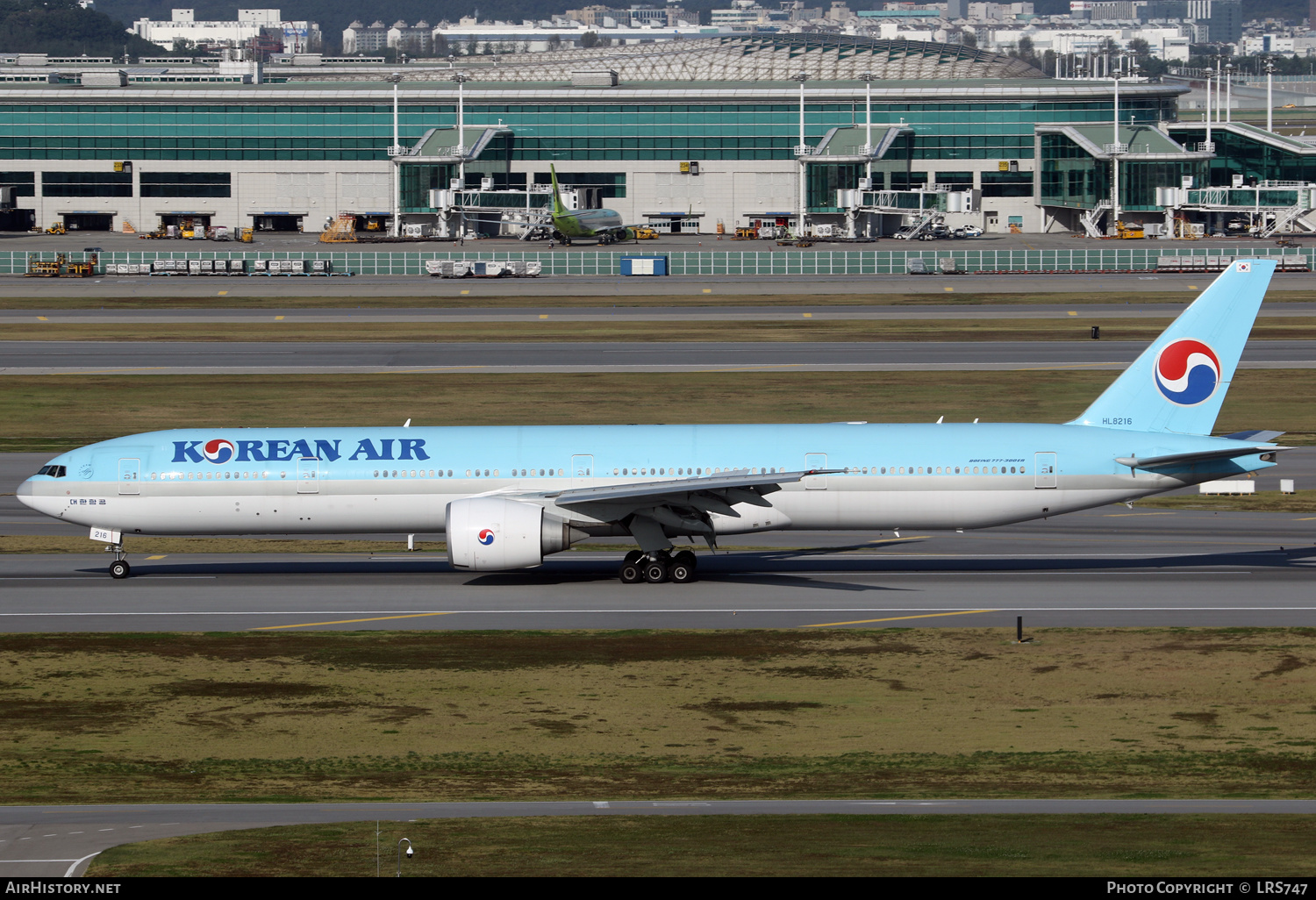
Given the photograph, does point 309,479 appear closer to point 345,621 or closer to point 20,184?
point 345,621

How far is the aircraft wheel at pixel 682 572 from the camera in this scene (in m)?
41.1

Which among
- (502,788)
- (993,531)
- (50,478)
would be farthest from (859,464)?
(50,478)

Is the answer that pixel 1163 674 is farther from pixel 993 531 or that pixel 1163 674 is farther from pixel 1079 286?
pixel 1079 286

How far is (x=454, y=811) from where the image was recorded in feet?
78.2

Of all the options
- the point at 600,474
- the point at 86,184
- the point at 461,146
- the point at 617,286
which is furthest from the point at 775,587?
the point at 86,184

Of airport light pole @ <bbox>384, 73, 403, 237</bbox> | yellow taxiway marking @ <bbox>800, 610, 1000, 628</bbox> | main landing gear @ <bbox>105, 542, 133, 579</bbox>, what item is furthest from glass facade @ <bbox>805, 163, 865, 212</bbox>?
yellow taxiway marking @ <bbox>800, 610, 1000, 628</bbox>

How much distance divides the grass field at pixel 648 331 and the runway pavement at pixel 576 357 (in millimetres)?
2198

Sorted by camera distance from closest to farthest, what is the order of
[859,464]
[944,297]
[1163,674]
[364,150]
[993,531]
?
[1163,674] < [859,464] < [993,531] < [944,297] < [364,150]

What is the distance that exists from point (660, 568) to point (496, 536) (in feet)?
16.6

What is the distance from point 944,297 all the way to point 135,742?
3542 inches

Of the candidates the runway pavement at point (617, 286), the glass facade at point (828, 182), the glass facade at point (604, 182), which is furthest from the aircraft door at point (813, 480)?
the glass facade at point (604, 182)

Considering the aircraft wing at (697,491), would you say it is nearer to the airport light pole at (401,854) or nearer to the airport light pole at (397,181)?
the airport light pole at (401,854)

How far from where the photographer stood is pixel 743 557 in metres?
45.0

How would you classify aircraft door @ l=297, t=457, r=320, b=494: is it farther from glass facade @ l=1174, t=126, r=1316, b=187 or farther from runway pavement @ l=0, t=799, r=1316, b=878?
glass facade @ l=1174, t=126, r=1316, b=187
